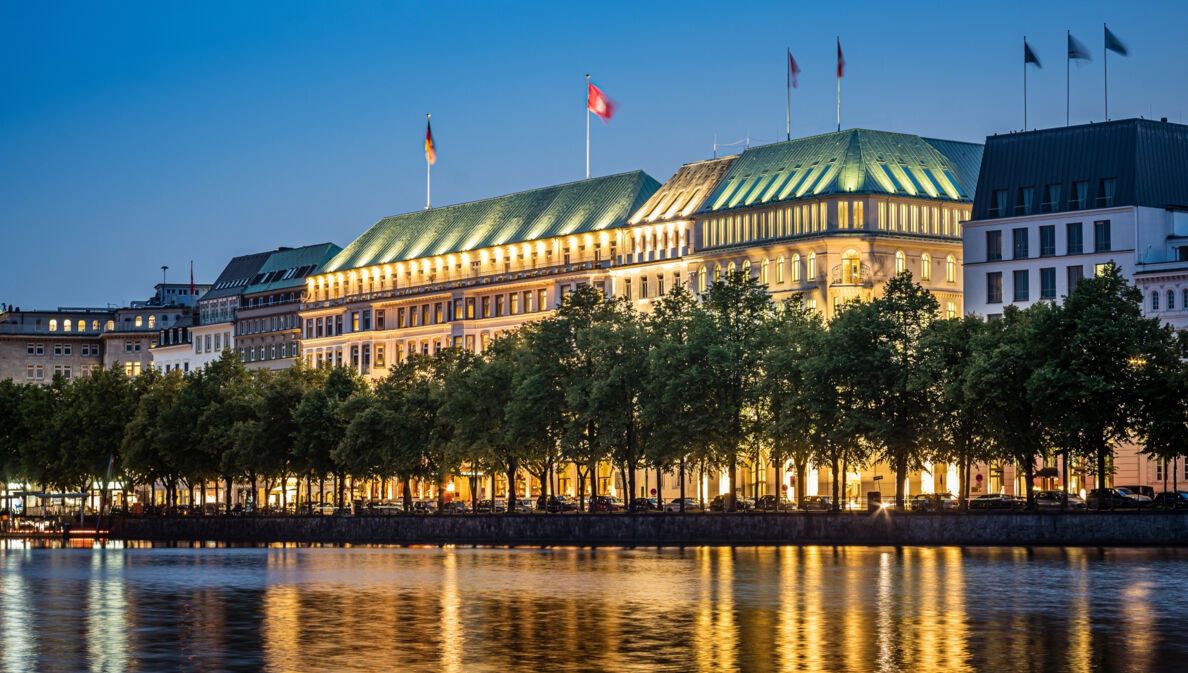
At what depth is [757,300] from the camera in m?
138

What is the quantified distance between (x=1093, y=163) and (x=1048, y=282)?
34.5 ft

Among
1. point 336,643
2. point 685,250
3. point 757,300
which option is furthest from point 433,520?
point 336,643

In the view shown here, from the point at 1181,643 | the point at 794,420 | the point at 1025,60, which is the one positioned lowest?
the point at 1181,643

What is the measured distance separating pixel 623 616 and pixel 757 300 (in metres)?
74.1

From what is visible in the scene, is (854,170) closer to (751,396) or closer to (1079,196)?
(1079,196)

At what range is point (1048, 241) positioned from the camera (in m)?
158

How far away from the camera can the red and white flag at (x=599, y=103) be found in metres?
180

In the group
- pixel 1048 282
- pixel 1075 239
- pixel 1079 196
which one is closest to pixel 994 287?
pixel 1048 282

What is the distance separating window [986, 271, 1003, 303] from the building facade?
0.28 feet

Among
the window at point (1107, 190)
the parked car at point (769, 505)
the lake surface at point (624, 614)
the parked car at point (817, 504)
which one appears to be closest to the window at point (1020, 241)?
the window at point (1107, 190)

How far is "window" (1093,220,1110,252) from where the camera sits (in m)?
154

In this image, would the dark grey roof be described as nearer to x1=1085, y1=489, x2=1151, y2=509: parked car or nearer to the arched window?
the arched window

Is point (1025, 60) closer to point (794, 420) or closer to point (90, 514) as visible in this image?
point (794, 420)

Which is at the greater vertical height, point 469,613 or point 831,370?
point 831,370
